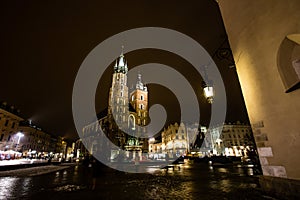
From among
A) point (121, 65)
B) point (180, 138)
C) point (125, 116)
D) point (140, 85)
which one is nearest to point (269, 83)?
point (125, 116)

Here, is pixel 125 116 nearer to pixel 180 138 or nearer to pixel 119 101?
pixel 119 101

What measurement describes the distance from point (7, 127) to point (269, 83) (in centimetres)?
5183

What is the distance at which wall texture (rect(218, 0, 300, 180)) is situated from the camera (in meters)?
4.24

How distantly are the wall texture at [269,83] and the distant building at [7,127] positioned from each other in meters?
48.2

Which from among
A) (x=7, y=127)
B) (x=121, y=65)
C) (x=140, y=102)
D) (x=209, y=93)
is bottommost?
(x=209, y=93)

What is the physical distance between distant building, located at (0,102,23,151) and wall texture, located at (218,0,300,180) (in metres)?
48.2

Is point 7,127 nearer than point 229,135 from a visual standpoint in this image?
Yes

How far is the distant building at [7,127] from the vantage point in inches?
1421

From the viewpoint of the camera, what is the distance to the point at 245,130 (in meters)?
62.4

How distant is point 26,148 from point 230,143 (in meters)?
75.7

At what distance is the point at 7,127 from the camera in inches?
1494

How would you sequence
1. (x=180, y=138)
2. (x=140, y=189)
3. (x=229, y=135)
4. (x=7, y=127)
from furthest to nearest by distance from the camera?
(x=180, y=138) → (x=229, y=135) → (x=7, y=127) → (x=140, y=189)

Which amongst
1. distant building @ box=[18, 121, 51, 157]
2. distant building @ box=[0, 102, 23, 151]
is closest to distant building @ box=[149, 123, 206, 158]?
distant building @ box=[18, 121, 51, 157]

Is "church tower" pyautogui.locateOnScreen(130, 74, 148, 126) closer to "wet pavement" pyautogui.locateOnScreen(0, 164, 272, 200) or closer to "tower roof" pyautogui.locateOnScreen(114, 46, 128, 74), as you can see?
"tower roof" pyautogui.locateOnScreen(114, 46, 128, 74)
